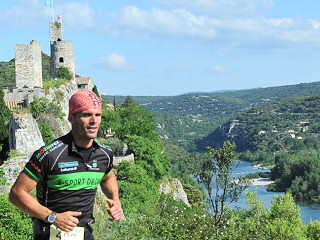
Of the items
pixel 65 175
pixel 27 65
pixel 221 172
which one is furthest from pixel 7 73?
pixel 65 175

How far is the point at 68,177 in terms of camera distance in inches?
156

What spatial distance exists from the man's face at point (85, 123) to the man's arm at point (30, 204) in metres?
0.53

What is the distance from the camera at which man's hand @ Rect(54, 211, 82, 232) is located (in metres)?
3.87

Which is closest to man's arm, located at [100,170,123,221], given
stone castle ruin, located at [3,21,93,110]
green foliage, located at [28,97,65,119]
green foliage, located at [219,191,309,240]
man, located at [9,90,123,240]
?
man, located at [9,90,123,240]

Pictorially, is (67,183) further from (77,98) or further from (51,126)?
(51,126)

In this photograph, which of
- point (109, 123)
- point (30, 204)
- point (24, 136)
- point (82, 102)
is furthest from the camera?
point (109, 123)

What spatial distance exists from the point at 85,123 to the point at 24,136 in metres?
14.2

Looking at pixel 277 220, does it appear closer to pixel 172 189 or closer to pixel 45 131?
pixel 172 189

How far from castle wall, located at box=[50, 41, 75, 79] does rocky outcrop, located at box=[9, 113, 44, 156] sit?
643 inches

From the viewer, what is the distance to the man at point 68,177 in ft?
12.6

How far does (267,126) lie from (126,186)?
175850mm

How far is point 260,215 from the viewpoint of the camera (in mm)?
35812

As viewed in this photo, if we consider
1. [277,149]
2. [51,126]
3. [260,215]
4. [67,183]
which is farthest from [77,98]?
[277,149]

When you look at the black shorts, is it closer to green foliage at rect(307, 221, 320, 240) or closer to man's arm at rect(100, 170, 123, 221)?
man's arm at rect(100, 170, 123, 221)
